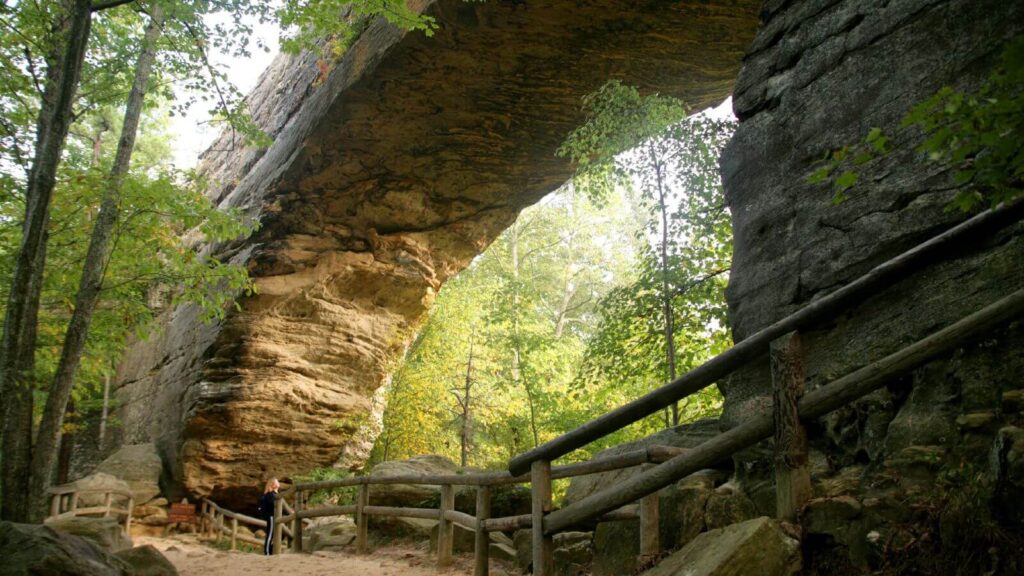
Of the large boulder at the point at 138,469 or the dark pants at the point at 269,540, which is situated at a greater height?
the large boulder at the point at 138,469

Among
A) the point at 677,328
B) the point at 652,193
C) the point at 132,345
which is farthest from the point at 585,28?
the point at 132,345

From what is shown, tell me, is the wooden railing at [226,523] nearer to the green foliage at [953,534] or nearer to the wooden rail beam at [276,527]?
the wooden rail beam at [276,527]

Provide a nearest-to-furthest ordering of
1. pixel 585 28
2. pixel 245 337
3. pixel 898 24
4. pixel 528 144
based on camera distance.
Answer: pixel 898 24 → pixel 585 28 → pixel 528 144 → pixel 245 337

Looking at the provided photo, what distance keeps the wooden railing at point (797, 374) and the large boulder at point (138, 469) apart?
1331 centimetres

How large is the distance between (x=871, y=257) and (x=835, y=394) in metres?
1.54

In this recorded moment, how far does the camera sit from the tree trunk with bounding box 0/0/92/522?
5637mm

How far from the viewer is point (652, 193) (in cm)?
913

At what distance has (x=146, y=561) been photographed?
18.9ft

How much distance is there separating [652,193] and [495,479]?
16.9ft

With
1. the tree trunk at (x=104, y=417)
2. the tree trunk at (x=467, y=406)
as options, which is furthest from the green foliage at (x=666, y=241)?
the tree trunk at (x=104, y=417)

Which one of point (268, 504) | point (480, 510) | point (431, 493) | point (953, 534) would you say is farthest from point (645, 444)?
point (268, 504)

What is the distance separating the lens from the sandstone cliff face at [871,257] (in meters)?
2.79

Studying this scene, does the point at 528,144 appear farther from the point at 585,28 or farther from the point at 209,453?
the point at 209,453

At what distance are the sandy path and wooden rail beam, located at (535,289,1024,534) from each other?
276 cm
